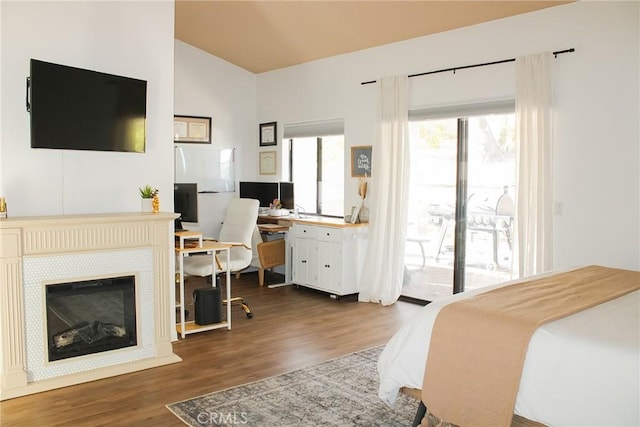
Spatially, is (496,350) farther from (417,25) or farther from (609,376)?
(417,25)

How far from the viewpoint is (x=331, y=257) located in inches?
235

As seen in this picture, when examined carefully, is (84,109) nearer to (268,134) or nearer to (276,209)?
(276,209)

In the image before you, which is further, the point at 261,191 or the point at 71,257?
the point at 261,191

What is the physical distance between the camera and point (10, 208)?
3627mm

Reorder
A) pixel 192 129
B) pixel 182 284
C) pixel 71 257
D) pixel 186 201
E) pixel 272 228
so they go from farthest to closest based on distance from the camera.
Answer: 1. pixel 192 129
2. pixel 272 228
3. pixel 186 201
4. pixel 182 284
5. pixel 71 257

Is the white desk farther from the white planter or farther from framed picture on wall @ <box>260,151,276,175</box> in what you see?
framed picture on wall @ <box>260,151,276,175</box>

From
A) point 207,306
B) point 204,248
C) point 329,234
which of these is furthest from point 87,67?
point 329,234

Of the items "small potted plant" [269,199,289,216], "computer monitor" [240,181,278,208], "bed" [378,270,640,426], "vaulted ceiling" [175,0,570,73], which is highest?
"vaulted ceiling" [175,0,570,73]

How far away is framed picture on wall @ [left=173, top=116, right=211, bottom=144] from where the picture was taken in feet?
22.6

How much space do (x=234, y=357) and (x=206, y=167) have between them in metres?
3.63

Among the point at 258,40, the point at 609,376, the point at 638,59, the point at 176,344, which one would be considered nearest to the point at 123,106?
the point at 176,344

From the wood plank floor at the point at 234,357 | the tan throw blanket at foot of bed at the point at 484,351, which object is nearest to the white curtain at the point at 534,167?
the wood plank floor at the point at 234,357

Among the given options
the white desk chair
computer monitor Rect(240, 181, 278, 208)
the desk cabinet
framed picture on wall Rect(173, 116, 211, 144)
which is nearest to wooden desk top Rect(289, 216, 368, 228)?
the desk cabinet

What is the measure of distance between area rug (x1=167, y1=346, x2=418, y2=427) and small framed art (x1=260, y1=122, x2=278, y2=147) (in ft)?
13.8
